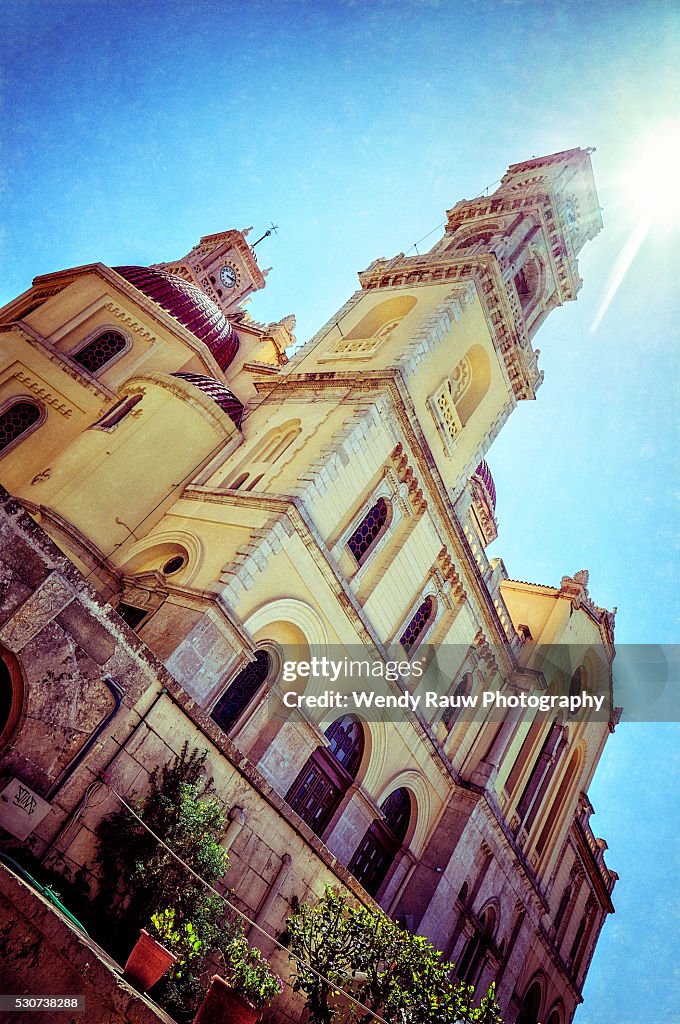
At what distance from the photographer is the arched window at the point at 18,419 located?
19.1 metres

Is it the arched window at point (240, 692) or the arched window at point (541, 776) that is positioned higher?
the arched window at point (541, 776)

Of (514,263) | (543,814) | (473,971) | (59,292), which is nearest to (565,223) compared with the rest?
(514,263)

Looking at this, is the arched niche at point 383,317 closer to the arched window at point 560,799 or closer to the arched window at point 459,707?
the arched window at point 459,707

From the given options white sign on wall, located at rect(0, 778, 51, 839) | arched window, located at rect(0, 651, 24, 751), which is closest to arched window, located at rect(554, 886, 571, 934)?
white sign on wall, located at rect(0, 778, 51, 839)

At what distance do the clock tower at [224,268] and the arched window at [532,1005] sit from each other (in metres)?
34.4

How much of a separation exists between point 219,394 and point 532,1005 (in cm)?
2383

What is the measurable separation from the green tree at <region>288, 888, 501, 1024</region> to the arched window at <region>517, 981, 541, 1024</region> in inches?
593

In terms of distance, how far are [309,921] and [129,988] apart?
4.94 metres

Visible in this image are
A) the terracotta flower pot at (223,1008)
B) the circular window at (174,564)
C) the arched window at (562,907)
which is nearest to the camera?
the terracotta flower pot at (223,1008)

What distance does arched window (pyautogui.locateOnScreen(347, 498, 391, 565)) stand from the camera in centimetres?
1800

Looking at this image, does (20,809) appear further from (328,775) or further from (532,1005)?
(532,1005)

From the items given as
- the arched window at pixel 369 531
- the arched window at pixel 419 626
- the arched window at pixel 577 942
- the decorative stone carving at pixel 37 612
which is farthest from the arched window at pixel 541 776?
the decorative stone carving at pixel 37 612

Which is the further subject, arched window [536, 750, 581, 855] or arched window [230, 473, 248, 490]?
arched window [536, 750, 581, 855]

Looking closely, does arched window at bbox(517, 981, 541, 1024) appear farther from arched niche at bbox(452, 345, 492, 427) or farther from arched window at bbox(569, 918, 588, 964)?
arched niche at bbox(452, 345, 492, 427)
